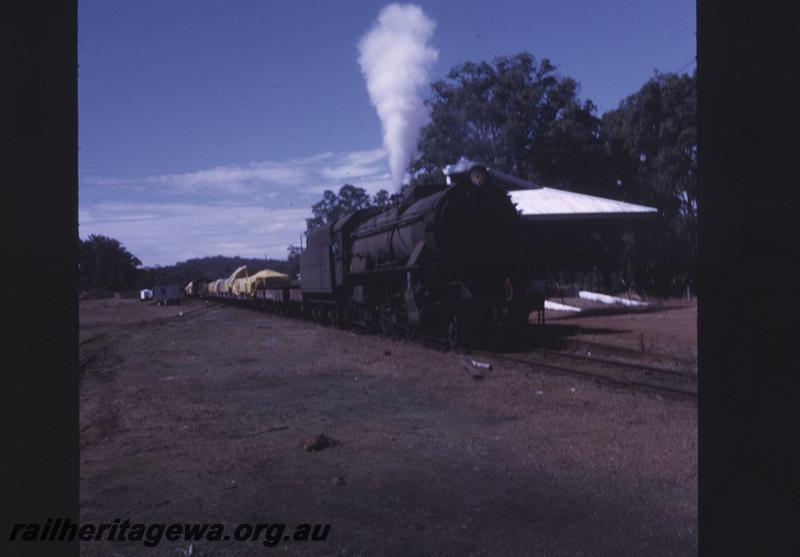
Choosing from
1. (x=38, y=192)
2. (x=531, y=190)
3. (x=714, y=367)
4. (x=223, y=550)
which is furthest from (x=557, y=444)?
(x=531, y=190)

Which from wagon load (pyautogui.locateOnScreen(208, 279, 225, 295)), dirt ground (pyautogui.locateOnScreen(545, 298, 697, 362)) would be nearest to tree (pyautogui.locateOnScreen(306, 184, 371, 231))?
wagon load (pyautogui.locateOnScreen(208, 279, 225, 295))

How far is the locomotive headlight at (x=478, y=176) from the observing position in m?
15.8

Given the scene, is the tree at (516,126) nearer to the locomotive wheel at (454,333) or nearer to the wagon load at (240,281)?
the wagon load at (240,281)

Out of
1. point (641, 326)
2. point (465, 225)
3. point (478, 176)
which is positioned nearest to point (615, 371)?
point (465, 225)

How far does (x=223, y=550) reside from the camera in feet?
15.1

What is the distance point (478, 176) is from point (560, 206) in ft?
63.6

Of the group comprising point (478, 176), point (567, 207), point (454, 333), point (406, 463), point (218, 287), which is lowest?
point (406, 463)

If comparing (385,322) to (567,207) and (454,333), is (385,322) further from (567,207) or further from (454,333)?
(567,207)

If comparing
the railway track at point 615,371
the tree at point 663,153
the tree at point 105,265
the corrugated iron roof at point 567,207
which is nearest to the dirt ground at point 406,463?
the railway track at point 615,371

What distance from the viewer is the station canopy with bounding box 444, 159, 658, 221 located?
33.0 meters

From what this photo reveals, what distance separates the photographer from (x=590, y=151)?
47.4m

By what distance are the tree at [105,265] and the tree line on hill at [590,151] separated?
63.6 meters

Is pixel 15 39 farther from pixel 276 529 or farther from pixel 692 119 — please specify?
pixel 692 119

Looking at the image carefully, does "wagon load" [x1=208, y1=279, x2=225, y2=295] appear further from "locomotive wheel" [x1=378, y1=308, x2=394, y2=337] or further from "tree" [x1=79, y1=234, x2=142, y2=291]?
"locomotive wheel" [x1=378, y1=308, x2=394, y2=337]
